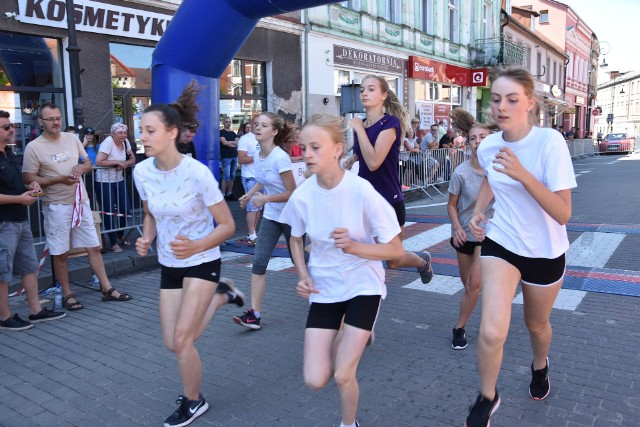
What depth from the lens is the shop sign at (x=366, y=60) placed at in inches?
682

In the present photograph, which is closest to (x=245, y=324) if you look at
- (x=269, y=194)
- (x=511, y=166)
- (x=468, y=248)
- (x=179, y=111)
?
(x=269, y=194)

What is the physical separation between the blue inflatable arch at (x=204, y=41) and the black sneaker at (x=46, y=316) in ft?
8.87

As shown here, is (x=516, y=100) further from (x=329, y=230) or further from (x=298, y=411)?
(x=298, y=411)

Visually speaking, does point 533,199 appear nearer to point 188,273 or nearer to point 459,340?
point 459,340

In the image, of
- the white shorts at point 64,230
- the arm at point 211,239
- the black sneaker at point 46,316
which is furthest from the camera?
the white shorts at point 64,230

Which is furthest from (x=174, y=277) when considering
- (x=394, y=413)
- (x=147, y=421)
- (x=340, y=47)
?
(x=340, y=47)

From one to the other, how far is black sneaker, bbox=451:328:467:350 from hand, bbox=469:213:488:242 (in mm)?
1359

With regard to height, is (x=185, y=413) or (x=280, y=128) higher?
(x=280, y=128)

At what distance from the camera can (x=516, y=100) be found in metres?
3.05

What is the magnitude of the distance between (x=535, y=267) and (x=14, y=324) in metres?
4.49

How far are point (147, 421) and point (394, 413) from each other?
147cm

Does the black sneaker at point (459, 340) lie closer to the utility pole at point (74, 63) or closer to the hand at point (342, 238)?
the hand at point (342, 238)

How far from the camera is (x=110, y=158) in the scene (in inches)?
322

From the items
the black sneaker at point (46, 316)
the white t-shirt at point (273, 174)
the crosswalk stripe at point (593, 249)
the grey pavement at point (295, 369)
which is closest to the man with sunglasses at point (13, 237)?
the black sneaker at point (46, 316)
